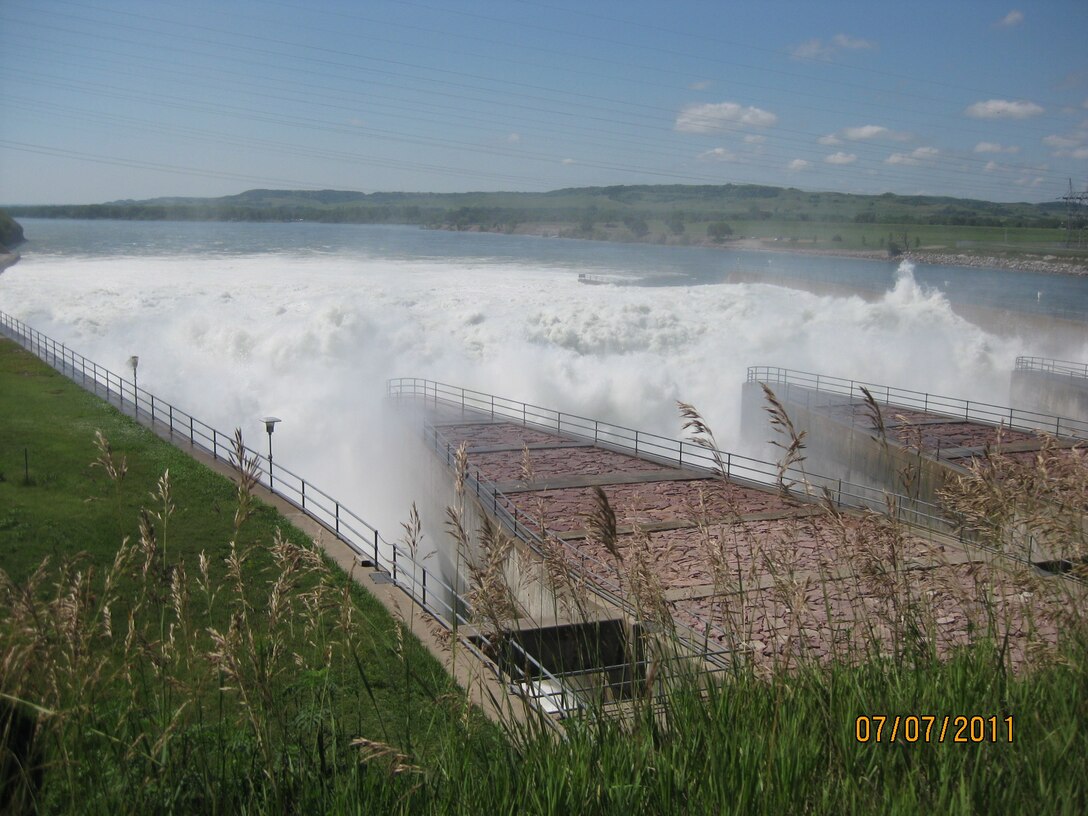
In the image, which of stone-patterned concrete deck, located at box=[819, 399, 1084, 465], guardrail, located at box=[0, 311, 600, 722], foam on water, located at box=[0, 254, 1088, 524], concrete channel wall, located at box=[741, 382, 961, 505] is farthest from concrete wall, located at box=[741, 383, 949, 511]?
guardrail, located at box=[0, 311, 600, 722]

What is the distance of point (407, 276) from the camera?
58.0 m

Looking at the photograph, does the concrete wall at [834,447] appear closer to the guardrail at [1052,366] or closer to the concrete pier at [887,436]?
the concrete pier at [887,436]

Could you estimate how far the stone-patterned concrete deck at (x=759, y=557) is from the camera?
371 cm

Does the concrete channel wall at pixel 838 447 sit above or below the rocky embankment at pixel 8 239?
below

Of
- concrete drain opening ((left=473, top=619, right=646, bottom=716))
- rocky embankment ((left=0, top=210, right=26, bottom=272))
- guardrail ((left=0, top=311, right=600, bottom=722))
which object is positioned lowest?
guardrail ((left=0, top=311, right=600, bottom=722))

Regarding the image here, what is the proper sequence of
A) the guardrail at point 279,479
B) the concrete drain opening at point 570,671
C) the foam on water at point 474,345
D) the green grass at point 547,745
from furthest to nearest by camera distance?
the foam on water at point 474,345
the guardrail at point 279,479
the concrete drain opening at point 570,671
the green grass at point 547,745

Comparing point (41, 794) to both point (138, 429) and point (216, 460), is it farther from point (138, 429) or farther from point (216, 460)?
point (138, 429)

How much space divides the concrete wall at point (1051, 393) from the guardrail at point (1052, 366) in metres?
0.46

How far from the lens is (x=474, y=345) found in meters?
38.2

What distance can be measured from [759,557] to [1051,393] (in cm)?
2289

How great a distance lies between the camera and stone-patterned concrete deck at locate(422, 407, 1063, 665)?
12.2 ft

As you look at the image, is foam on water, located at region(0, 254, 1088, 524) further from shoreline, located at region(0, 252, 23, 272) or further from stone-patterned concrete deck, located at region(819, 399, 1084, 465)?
stone-patterned concrete deck, located at region(819, 399, 1084, 465)

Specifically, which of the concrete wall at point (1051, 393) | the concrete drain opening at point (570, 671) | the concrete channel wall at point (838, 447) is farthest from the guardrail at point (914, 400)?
the concrete drain opening at point (570, 671)

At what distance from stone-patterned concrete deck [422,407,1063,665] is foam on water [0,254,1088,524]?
6.82m
